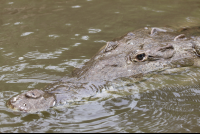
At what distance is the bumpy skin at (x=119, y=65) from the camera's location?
3492 mm

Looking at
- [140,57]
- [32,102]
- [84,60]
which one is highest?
[140,57]

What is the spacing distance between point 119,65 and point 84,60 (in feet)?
4.42

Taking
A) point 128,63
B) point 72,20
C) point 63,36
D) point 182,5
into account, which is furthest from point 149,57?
point 182,5

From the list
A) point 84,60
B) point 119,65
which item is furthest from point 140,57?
point 84,60

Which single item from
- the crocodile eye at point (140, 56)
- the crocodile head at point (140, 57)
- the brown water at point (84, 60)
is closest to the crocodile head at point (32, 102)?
the brown water at point (84, 60)

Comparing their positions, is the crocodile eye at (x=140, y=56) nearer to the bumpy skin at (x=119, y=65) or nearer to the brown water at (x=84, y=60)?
the bumpy skin at (x=119, y=65)

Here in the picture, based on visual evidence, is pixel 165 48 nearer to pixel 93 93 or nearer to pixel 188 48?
pixel 188 48

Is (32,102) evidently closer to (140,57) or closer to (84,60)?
(140,57)

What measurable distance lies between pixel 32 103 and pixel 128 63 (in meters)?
2.03

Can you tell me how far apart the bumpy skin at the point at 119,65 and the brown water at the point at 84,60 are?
198 mm

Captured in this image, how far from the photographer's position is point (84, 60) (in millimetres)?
5602

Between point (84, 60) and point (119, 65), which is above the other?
point (119, 65)

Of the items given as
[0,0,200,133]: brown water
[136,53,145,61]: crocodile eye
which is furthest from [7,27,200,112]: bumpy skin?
[0,0,200,133]: brown water

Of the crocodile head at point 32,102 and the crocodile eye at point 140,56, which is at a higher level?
the crocodile eye at point 140,56
